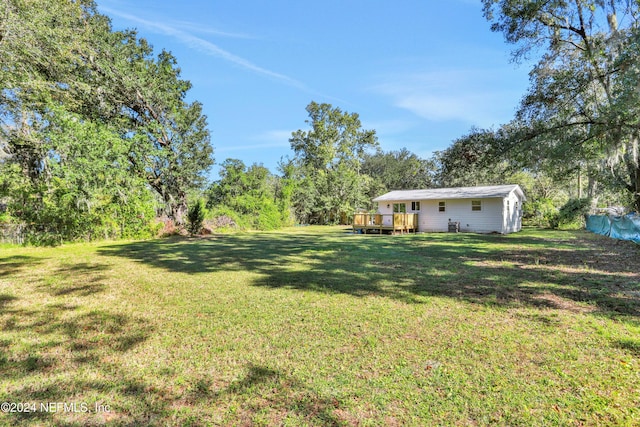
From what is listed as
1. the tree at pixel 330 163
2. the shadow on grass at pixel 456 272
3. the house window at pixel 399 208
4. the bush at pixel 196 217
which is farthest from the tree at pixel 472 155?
the tree at pixel 330 163

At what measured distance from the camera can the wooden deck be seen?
19328 millimetres

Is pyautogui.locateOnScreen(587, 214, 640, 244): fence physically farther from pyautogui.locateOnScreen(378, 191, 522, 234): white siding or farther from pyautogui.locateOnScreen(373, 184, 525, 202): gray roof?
pyautogui.locateOnScreen(373, 184, 525, 202): gray roof

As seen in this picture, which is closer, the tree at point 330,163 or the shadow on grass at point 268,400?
the shadow on grass at point 268,400

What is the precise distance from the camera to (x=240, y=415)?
6.66 feet

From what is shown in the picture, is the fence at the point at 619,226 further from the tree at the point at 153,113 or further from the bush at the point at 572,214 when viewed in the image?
the tree at the point at 153,113

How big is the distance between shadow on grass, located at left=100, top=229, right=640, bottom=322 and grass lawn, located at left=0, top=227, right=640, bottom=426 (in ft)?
0.22

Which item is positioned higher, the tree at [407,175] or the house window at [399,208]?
the tree at [407,175]

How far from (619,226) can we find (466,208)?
23.9ft

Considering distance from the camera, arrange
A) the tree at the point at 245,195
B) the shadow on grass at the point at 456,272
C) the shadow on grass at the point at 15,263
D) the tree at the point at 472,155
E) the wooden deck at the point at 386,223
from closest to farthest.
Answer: the shadow on grass at the point at 456,272 → the shadow on grass at the point at 15,263 → the tree at the point at 472,155 → the wooden deck at the point at 386,223 → the tree at the point at 245,195

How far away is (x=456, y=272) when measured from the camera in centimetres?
645

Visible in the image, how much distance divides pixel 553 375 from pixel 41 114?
708 inches

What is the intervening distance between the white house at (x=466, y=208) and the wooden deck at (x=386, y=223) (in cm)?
49

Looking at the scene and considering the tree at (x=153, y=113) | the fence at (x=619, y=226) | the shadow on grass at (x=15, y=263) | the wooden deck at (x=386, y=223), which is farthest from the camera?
the wooden deck at (x=386, y=223)

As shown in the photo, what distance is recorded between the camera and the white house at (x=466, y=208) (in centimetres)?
1830
